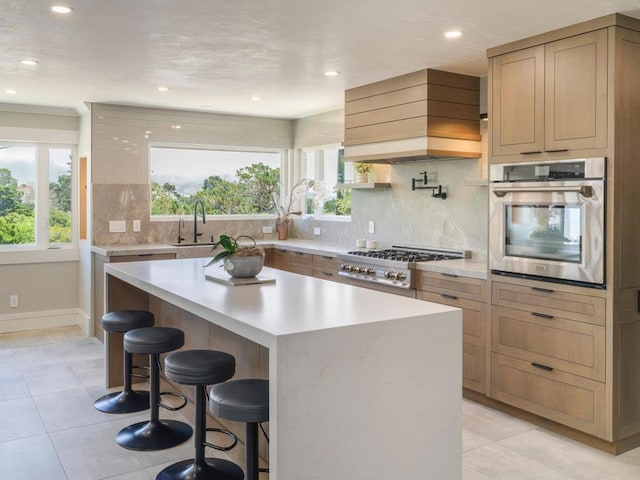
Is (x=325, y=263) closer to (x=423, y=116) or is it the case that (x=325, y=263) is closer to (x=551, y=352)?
(x=423, y=116)

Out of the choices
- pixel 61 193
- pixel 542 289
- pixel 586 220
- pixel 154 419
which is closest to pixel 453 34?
pixel 586 220

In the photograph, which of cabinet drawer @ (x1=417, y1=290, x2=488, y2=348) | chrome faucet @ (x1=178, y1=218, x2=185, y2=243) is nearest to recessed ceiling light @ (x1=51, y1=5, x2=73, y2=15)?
cabinet drawer @ (x1=417, y1=290, x2=488, y2=348)

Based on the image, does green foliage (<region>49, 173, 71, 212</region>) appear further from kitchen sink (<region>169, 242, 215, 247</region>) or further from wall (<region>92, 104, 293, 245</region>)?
kitchen sink (<region>169, 242, 215, 247</region>)

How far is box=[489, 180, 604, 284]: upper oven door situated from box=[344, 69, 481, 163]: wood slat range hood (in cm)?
86

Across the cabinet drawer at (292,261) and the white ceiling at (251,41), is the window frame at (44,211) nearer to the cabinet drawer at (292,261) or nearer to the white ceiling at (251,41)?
the white ceiling at (251,41)

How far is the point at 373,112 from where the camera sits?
5.08 metres

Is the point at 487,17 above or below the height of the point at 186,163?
above

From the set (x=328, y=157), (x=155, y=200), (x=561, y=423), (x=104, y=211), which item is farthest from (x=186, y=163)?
(x=561, y=423)

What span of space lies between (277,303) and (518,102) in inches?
85.4

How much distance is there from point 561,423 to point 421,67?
270 centimetres

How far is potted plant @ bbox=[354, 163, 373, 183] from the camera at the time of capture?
573cm

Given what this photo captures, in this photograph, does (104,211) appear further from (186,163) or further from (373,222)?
(373,222)

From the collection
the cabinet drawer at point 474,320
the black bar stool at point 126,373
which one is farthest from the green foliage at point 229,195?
the cabinet drawer at point 474,320

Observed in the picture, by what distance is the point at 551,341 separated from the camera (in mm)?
3557
